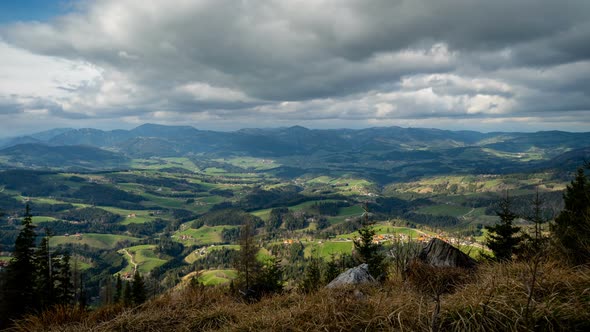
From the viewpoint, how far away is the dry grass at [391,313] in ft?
8.96

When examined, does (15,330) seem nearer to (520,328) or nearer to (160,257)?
(520,328)

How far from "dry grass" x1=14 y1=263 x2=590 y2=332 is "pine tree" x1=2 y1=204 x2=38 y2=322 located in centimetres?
2829

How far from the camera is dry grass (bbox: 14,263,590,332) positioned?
8.96 ft

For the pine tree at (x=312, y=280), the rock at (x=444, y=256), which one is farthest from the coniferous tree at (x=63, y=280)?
the rock at (x=444, y=256)

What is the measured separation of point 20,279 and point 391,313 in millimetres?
34216

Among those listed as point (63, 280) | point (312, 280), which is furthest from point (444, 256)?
point (63, 280)

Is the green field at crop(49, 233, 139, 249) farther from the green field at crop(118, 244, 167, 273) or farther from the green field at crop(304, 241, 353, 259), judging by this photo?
the green field at crop(304, 241, 353, 259)

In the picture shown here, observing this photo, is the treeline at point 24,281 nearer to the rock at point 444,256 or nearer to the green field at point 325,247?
the rock at point 444,256

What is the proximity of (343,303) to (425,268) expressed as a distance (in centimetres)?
317

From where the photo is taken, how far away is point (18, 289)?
980 inches

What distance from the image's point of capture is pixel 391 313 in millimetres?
3223

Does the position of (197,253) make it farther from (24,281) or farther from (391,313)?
(391,313)

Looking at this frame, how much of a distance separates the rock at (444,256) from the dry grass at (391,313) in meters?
2.19

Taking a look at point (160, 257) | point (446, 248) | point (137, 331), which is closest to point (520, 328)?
point (137, 331)
